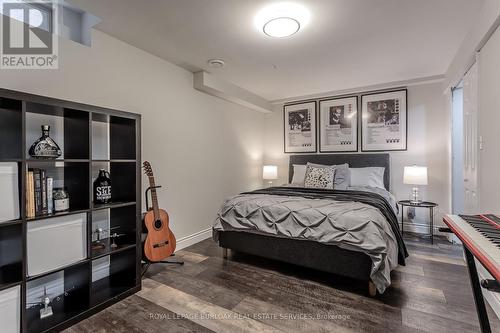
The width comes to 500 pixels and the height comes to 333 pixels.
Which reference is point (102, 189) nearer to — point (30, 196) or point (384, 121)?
point (30, 196)

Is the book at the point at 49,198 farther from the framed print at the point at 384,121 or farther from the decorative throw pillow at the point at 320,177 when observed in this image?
the framed print at the point at 384,121

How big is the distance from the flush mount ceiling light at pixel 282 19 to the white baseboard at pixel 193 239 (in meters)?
2.70

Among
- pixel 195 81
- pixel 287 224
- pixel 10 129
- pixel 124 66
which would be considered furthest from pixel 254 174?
pixel 10 129

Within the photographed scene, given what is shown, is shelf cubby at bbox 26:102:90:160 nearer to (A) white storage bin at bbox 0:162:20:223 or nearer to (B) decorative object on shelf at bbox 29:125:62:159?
(B) decorative object on shelf at bbox 29:125:62:159

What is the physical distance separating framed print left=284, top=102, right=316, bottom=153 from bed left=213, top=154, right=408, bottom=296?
1832 mm

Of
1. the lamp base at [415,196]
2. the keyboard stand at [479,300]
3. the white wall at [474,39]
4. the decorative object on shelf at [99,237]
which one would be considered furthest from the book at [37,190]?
the lamp base at [415,196]

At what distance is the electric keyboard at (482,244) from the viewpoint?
0.84 metres

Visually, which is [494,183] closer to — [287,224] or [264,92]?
[287,224]

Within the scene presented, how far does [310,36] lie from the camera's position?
252cm

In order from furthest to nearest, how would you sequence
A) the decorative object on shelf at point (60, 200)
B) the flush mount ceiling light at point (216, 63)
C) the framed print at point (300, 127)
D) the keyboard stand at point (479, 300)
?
1. the framed print at point (300, 127)
2. the flush mount ceiling light at point (216, 63)
3. the decorative object on shelf at point (60, 200)
4. the keyboard stand at point (479, 300)

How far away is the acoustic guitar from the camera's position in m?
2.51

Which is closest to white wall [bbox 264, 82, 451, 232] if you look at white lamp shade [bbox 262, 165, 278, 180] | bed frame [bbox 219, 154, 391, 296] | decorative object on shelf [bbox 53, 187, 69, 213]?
white lamp shade [bbox 262, 165, 278, 180]

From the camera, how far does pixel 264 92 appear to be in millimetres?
4578

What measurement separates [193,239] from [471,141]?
136 inches
